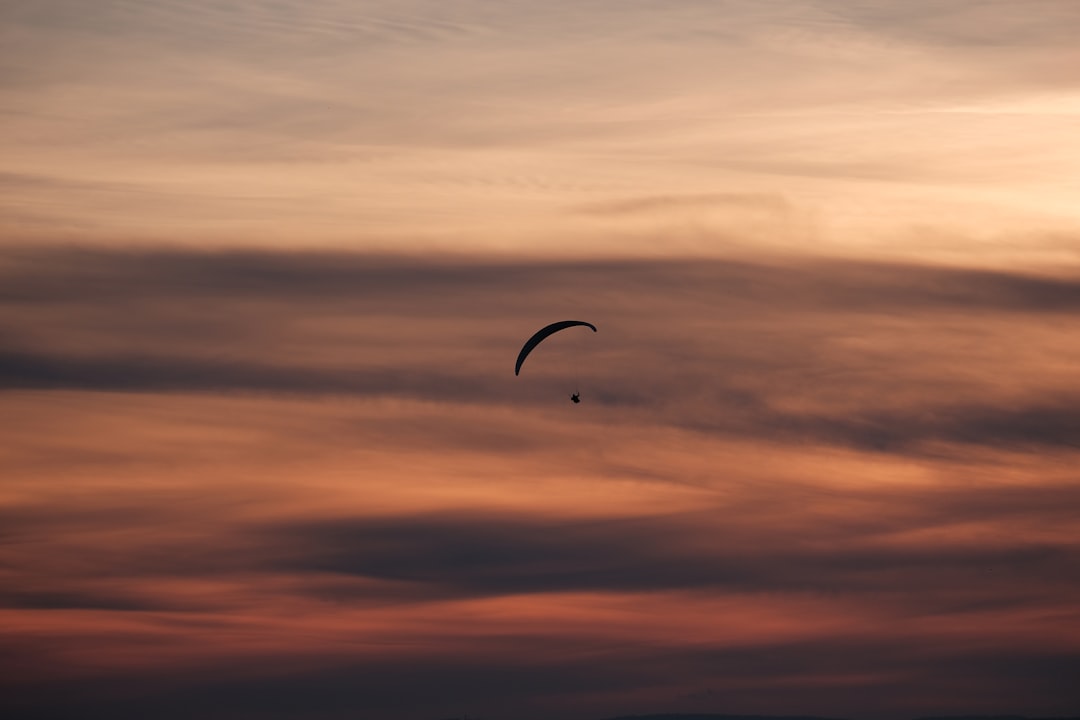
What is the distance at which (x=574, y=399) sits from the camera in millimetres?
127125

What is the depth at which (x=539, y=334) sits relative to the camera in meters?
134

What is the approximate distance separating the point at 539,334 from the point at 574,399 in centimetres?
839
